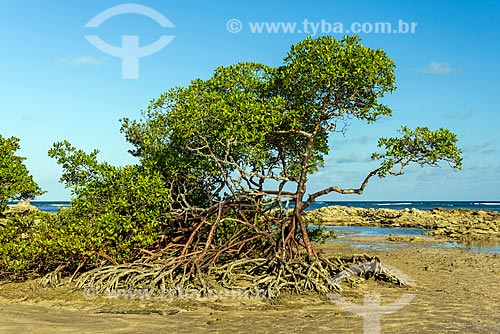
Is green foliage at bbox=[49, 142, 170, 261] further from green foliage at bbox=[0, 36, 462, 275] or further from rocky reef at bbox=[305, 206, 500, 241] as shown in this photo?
rocky reef at bbox=[305, 206, 500, 241]

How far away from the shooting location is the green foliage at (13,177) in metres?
14.2

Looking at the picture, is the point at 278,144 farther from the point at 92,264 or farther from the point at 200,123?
the point at 92,264

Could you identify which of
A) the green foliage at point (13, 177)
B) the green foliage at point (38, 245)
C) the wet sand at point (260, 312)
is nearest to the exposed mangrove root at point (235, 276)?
the wet sand at point (260, 312)

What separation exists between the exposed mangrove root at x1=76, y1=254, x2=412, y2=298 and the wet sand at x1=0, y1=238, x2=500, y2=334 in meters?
0.38

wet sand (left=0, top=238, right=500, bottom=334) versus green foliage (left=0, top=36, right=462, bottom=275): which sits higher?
green foliage (left=0, top=36, right=462, bottom=275)

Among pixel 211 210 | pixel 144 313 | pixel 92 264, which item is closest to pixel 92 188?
pixel 92 264

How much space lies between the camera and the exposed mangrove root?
12.4m

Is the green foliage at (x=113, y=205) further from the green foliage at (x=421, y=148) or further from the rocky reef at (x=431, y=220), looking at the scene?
the rocky reef at (x=431, y=220)

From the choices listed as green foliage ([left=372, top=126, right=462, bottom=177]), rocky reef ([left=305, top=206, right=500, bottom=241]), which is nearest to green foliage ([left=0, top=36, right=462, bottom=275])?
green foliage ([left=372, top=126, right=462, bottom=177])

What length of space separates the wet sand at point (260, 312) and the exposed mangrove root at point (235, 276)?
0.38 metres

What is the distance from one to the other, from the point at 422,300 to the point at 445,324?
2178 millimetres

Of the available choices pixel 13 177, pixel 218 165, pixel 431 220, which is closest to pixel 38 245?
pixel 13 177

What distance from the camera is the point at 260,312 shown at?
10.8 metres

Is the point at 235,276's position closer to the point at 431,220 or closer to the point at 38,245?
the point at 38,245
